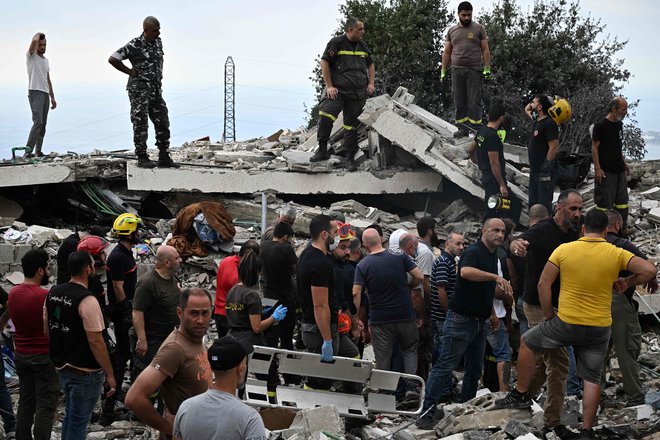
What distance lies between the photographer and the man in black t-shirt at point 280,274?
785 cm

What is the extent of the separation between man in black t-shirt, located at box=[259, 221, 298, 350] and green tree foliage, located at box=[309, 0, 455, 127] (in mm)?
14093

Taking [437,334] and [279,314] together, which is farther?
[437,334]

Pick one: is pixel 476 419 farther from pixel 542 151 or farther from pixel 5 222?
pixel 5 222

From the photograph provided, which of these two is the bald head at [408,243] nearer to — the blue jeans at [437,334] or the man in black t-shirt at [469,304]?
the blue jeans at [437,334]

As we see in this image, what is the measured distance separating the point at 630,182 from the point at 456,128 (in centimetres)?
314

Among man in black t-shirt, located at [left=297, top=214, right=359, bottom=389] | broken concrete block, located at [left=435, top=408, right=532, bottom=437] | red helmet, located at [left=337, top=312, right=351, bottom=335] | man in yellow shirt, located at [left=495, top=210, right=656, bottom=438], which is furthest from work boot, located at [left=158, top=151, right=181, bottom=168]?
man in yellow shirt, located at [left=495, top=210, right=656, bottom=438]

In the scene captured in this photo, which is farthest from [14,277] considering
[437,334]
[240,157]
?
[437,334]

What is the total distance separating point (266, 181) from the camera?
12.6 meters

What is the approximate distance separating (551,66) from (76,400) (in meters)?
17.7

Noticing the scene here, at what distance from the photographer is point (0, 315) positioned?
7281 millimetres

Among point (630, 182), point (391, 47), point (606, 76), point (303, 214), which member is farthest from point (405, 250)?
point (606, 76)

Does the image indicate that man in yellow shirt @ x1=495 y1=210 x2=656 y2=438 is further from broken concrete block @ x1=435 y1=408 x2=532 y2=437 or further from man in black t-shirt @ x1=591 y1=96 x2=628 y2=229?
Answer: man in black t-shirt @ x1=591 y1=96 x2=628 y2=229

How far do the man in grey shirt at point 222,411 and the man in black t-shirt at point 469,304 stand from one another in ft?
10.2

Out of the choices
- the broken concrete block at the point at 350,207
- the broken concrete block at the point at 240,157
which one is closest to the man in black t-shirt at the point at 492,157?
the broken concrete block at the point at 350,207
